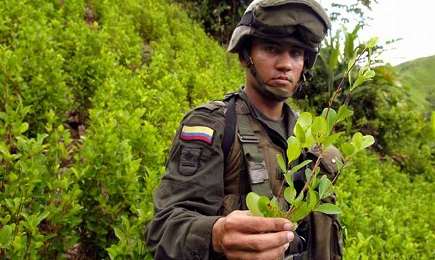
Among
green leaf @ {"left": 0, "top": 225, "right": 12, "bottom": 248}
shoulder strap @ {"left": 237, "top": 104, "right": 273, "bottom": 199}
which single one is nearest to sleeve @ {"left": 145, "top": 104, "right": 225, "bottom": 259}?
shoulder strap @ {"left": 237, "top": 104, "right": 273, "bottom": 199}

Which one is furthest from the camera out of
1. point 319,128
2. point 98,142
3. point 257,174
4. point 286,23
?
point 98,142

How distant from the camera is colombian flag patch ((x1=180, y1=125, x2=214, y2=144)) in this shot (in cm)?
162

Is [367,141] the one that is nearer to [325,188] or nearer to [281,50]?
[325,188]

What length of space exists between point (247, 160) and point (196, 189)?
26 cm

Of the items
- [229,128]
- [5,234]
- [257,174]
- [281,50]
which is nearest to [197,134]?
[229,128]

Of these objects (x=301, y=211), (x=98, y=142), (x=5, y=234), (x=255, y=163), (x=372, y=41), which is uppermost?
(x=372, y=41)

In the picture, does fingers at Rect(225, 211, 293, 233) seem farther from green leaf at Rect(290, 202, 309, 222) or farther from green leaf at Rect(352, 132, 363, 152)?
green leaf at Rect(352, 132, 363, 152)

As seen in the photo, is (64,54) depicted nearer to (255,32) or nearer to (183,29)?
(255,32)

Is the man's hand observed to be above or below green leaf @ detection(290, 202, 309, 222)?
below

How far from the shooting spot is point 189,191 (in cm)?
154

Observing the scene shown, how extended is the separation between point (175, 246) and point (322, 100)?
30.2 ft

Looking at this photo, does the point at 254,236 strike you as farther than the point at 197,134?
No

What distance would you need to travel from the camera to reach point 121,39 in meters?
5.86

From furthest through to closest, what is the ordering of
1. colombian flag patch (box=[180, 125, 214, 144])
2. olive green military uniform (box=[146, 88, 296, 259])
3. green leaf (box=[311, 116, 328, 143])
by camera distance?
colombian flag patch (box=[180, 125, 214, 144])
olive green military uniform (box=[146, 88, 296, 259])
green leaf (box=[311, 116, 328, 143])
